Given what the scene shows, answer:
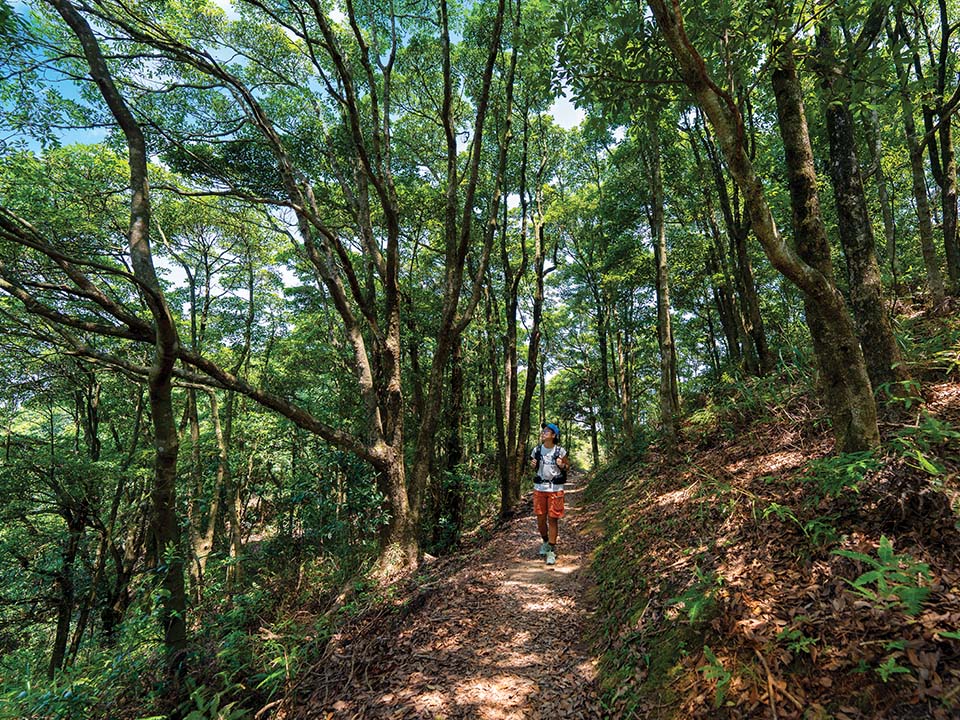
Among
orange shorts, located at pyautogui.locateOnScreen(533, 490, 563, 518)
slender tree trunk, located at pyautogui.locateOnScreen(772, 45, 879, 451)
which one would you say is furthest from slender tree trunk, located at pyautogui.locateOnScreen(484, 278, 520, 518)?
slender tree trunk, located at pyautogui.locateOnScreen(772, 45, 879, 451)

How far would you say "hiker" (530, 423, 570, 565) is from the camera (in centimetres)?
566

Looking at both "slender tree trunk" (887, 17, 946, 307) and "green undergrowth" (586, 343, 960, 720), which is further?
"slender tree trunk" (887, 17, 946, 307)

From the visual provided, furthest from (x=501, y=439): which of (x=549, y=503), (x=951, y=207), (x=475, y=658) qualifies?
(x=951, y=207)

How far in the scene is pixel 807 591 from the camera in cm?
244

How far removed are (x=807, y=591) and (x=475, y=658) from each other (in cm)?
269

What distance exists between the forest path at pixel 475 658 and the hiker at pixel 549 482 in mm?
477

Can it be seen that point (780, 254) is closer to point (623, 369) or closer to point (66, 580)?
point (623, 369)

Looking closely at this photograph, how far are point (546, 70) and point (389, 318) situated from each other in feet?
13.9

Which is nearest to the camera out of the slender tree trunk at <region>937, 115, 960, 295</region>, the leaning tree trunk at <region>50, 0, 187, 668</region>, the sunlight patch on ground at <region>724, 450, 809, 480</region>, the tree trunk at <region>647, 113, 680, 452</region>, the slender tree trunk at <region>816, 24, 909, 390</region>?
the slender tree trunk at <region>816, 24, 909, 390</region>

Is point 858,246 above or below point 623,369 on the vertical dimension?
below

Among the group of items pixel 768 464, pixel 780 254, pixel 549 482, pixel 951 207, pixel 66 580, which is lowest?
pixel 66 580

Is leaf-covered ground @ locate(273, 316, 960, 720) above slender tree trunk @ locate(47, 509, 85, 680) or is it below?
above

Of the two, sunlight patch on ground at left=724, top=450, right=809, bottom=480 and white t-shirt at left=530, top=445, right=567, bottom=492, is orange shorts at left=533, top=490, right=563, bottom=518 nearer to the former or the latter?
white t-shirt at left=530, top=445, right=567, bottom=492

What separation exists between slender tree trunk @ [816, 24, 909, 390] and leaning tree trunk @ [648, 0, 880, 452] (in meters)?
1.07
